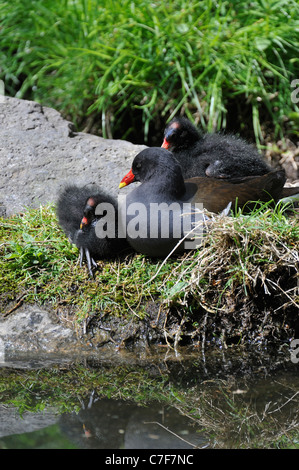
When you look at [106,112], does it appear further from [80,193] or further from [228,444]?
[228,444]

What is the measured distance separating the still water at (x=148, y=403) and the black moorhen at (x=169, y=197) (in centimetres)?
66

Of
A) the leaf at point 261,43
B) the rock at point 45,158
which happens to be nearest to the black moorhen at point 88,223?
the rock at point 45,158

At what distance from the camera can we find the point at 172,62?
5.48 m

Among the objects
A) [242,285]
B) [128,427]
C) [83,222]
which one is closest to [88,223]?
[83,222]

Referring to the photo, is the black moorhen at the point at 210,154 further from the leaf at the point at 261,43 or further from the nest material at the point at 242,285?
the leaf at the point at 261,43

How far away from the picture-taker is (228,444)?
2523mm

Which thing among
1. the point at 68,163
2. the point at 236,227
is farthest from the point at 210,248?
the point at 68,163

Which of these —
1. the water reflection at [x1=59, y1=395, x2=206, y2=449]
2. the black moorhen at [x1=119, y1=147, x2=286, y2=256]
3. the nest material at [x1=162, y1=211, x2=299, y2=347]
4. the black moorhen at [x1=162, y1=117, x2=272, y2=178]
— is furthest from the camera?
the black moorhen at [x1=162, y1=117, x2=272, y2=178]

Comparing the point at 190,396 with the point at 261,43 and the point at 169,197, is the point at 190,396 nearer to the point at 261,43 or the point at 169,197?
the point at 169,197

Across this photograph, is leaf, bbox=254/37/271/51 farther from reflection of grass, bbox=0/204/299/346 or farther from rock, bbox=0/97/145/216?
reflection of grass, bbox=0/204/299/346

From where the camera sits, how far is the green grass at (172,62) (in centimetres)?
536

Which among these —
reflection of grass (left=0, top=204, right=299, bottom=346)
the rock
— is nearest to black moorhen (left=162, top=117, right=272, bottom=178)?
the rock

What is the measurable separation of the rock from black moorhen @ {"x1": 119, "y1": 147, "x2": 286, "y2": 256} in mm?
704

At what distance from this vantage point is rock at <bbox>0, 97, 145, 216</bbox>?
438 cm
